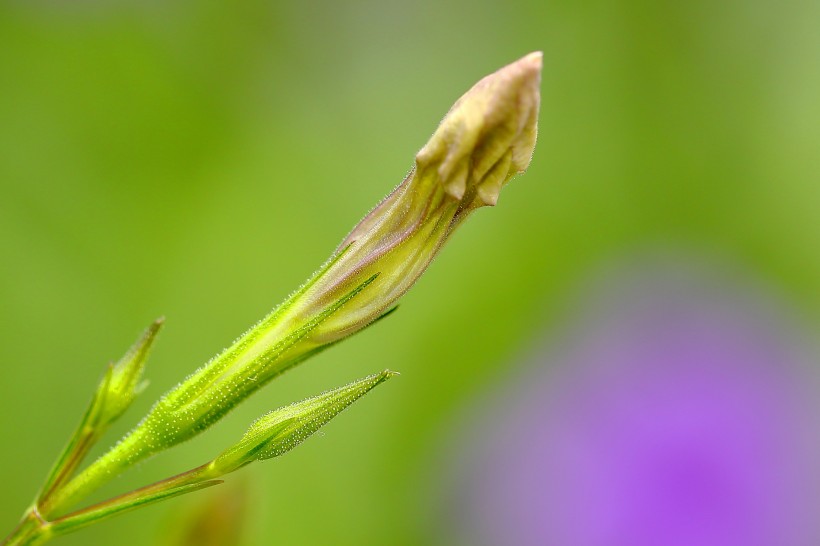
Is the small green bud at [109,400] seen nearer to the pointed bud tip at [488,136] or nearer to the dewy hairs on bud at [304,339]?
the dewy hairs on bud at [304,339]

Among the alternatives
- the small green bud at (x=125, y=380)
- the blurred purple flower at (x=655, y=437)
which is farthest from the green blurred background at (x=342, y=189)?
the small green bud at (x=125, y=380)

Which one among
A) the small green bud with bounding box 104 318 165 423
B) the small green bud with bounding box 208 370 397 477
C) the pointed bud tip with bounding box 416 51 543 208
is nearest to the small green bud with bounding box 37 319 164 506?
the small green bud with bounding box 104 318 165 423

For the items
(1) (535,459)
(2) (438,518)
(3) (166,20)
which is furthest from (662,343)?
(3) (166,20)

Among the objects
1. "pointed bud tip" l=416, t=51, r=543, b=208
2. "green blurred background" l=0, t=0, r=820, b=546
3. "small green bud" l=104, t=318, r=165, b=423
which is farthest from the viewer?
"green blurred background" l=0, t=0, r=820, b=546

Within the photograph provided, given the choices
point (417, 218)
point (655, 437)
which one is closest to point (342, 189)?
point (655, 437)

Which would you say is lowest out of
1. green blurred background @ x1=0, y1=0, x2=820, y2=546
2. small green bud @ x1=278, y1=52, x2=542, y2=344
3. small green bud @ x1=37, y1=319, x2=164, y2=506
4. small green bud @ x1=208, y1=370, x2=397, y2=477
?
small green bud @ x1=208, y1=370, x2=397, y2=477

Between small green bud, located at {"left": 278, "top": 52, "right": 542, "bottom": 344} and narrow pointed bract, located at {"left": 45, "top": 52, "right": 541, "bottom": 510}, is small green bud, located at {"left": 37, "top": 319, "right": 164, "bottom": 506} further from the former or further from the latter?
small green bud, located at {"left": 278, "top": 52, "right": 542, "bottom": 344}

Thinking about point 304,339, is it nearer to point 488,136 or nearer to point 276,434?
point 276,434

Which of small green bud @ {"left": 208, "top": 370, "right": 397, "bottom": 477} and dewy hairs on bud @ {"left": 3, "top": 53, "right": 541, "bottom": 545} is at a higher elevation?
dewy hairs on bud @ {"left": 3, "top": 53, "right": 541, "bottom": 545}
